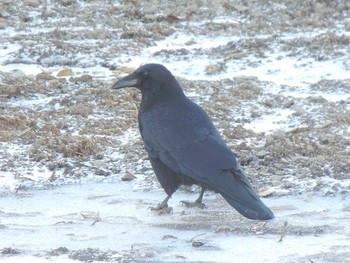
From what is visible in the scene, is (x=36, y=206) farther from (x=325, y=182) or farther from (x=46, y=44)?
(x=46, y=44)

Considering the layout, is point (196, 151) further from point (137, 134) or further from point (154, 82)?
point (137, 134)

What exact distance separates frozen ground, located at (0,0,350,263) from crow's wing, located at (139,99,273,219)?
0.17m

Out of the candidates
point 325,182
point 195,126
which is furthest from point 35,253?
point 325,182

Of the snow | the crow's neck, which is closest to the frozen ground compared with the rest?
the snow

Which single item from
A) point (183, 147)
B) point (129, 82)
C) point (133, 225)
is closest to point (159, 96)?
point (129, 82)

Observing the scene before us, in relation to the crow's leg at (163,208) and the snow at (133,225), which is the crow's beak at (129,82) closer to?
the snow at (133,225)

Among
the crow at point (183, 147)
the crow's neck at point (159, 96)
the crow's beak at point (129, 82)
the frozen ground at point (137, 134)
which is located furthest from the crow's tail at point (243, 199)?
the crow's beak at point (129, 82)

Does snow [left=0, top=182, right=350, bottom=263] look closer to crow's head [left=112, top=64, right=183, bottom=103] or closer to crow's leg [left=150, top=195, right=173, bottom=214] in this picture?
crow's leg [left=150, top=195, right=173, bottom=214]

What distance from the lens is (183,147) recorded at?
6168 mm

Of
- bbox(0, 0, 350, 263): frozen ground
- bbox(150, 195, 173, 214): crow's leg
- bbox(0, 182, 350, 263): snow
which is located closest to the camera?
bbox(0, 182, 350, 263): snow

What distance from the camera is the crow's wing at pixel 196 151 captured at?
577 cm

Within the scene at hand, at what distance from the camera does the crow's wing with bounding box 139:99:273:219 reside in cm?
577

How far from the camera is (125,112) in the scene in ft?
26.7

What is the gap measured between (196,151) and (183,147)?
109 mm
